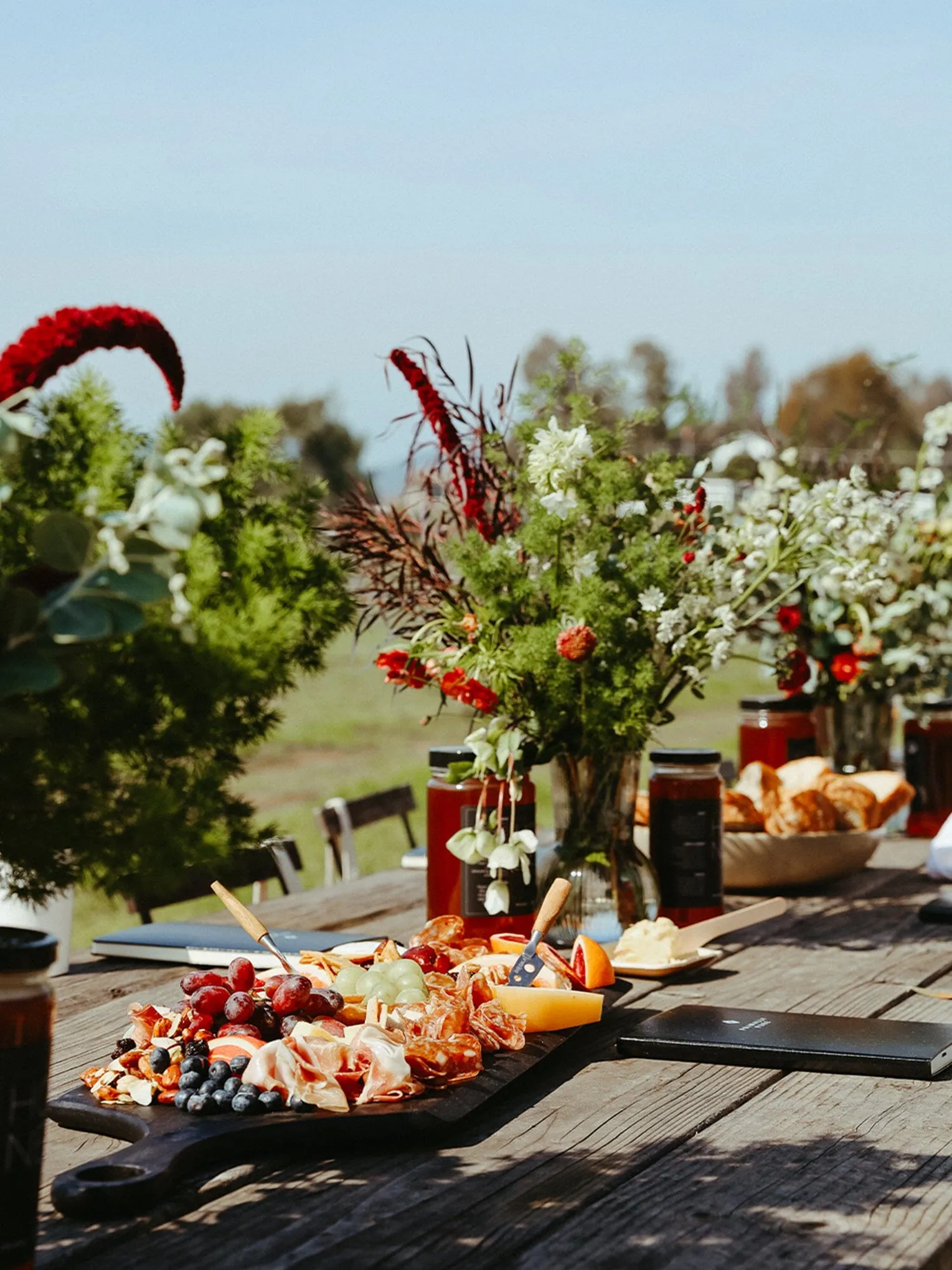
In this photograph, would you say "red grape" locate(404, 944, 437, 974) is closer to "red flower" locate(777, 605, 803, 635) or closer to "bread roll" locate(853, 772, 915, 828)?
"red flower" locate(777, 605, 803, 635)

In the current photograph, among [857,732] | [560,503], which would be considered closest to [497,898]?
[560,503]

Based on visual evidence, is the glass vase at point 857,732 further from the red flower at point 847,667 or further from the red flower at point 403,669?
the red flower at point 403,669

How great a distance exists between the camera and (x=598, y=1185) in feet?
4.10

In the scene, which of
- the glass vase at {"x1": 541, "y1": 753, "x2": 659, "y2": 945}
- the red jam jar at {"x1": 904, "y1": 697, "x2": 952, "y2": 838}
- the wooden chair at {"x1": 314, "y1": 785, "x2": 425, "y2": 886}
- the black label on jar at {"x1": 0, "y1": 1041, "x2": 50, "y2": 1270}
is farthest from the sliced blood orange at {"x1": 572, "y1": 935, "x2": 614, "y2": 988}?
the red jam jar at {"x1": 904, "y1": 697, "x2": 952, "y2": 838}

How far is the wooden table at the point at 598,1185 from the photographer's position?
1.10 metres

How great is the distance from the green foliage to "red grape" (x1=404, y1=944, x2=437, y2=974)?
→ 61cm

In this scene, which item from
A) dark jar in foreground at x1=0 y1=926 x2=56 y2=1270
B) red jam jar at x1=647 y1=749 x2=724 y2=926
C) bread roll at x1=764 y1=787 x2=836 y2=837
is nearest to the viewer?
dark jar in foreground at x1=0 y1=926 x2=56 y2=1270

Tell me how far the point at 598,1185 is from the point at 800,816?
5.20 feet

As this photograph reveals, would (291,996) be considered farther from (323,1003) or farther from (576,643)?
(576,643)

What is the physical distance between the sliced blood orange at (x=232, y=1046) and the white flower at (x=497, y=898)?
64 cm

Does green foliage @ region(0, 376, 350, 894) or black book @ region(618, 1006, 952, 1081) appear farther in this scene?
black book @ region(618, 1006, 952, 1081)

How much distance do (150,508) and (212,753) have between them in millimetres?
323

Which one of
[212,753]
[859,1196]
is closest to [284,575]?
[212,753]

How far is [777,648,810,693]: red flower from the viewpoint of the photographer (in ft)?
8.59
